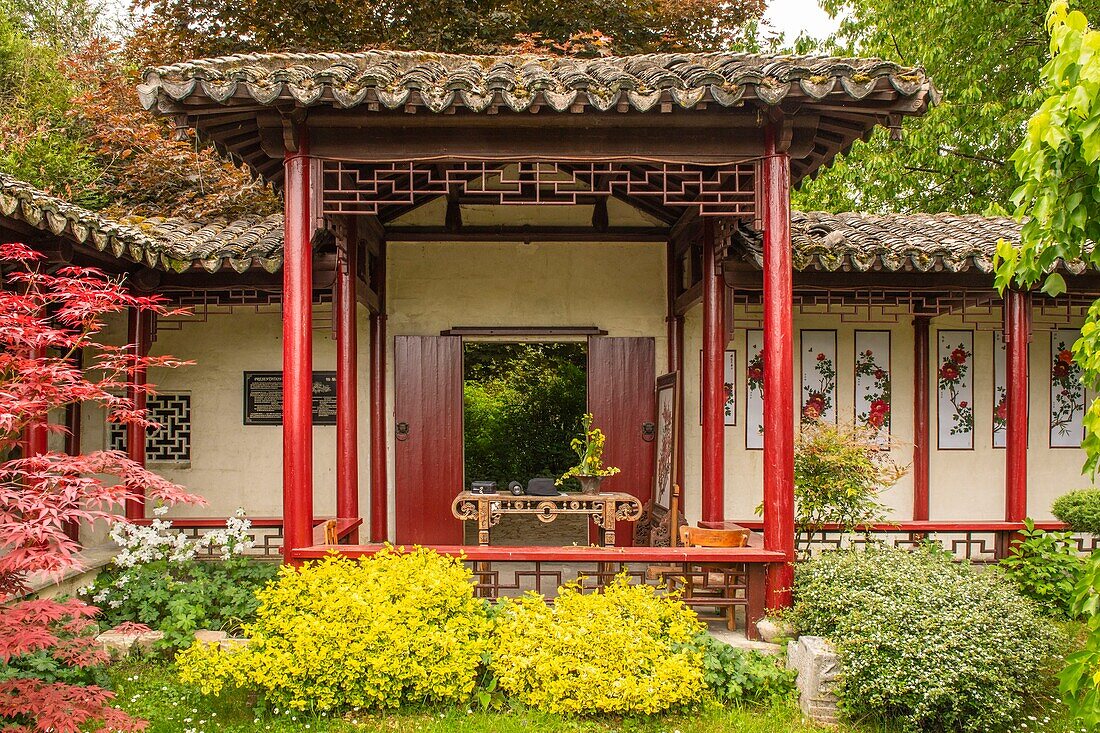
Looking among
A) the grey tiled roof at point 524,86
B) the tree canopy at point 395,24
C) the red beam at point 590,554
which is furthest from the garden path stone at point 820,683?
the tree canopy at point 395,24

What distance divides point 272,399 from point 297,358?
284 centimetres

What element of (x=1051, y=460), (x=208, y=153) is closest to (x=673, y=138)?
(x=1051, y=460)

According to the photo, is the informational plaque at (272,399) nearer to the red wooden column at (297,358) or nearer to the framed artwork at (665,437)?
the red wooden column at (297,358)

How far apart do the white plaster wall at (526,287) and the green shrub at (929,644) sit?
3.53m

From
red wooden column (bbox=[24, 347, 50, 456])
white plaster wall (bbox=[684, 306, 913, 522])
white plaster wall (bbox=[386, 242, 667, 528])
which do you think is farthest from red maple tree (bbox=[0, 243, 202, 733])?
white plaster wall (bbox=[684, 306, 913, 522])

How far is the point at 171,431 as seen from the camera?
7.58 meters

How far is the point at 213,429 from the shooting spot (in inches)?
300

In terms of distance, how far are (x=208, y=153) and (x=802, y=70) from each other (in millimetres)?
10132

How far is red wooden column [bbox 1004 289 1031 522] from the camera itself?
6.56 metres

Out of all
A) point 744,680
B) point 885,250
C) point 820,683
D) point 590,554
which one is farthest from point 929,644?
point 885,250

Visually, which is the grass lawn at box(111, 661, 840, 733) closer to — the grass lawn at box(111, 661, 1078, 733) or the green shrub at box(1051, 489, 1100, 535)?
the grass lawn at box(111, 661, 1078, 733)

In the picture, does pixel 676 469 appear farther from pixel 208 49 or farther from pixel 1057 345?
pixel 208 49

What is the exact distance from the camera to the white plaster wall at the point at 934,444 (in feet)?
25.7

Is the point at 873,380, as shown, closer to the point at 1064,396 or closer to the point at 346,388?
the point at 1064,396
